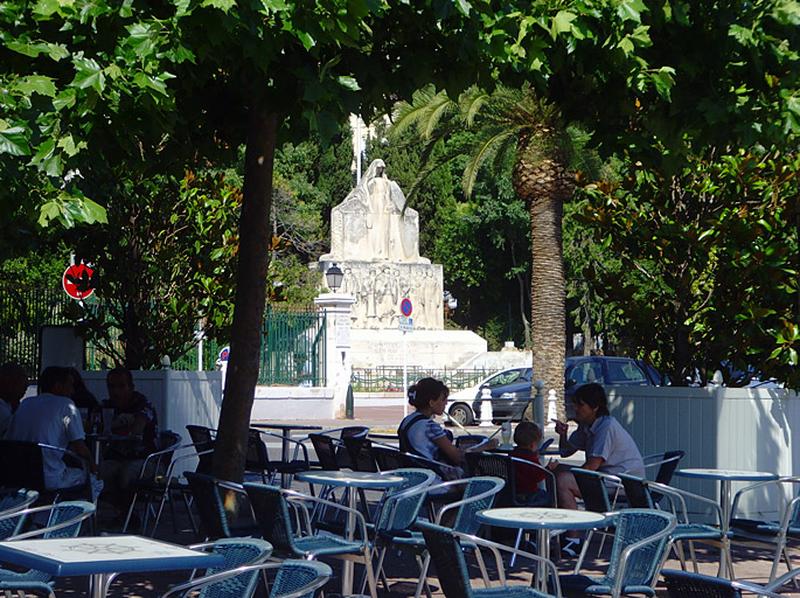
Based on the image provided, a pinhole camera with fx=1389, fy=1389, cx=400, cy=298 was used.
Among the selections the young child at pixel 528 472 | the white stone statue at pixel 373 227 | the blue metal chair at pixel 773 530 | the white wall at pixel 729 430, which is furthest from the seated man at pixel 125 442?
the white stone statue at pixel 373 227

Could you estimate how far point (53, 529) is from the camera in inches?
224

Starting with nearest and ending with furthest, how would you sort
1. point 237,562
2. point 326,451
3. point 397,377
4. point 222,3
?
point 237,562
point 222,3
point 326,451
point 397,377

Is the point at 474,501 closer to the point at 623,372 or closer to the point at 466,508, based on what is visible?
the point at 466,508

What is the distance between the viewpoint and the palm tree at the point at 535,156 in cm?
2286

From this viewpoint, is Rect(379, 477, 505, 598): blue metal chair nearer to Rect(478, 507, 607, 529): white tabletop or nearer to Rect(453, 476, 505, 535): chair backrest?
Rect(453, 476, 505, 535): chair backrest

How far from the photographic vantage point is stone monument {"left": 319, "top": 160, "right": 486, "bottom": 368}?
200 ft

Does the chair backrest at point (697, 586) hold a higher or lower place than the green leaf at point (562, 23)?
lower

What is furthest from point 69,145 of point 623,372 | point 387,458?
point 623,372

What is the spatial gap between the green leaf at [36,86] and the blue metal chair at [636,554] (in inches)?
130

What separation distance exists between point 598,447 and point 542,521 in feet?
10.1

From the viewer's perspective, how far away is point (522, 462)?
9.10m

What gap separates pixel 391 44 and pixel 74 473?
3437mm

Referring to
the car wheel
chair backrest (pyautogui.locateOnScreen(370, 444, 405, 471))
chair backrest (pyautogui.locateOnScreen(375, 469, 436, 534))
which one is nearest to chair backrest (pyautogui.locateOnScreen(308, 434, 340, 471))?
chair backrest (pyautogui.locateOnScreen(370, 444, 405, 471))

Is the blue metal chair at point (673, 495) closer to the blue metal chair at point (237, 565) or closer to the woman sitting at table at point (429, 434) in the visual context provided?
the woman sitting at table at point (429, 434)
